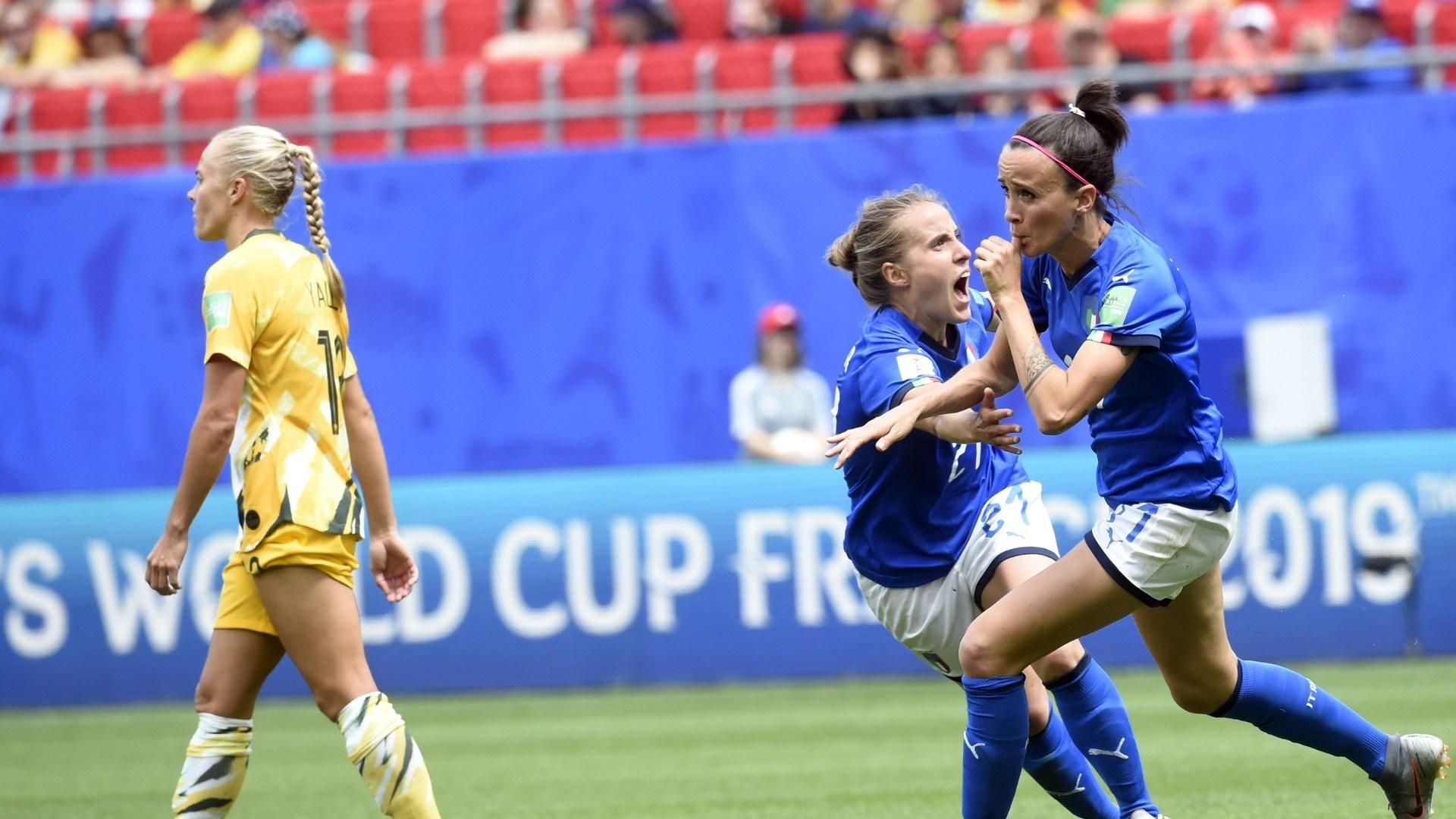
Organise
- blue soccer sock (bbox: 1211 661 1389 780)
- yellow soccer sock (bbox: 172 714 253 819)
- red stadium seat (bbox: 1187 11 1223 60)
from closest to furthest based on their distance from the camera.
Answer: yellow soccer sock (bbox: 172 714 253 819)
blue soccer sock (bbox: 1211 661 1389 780)
red stadium seat (bbox: 1187 11 1223 60)

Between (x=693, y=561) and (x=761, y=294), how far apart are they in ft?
9.22

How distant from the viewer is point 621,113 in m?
12.5

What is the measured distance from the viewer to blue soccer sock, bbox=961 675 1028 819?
484 centimetres

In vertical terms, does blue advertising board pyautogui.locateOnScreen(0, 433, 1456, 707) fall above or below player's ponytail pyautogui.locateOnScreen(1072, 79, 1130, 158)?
below

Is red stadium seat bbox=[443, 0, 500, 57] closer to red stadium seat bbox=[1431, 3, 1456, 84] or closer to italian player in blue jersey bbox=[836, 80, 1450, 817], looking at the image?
red stadium seat bbox=[1431, 3, 1456, 84]

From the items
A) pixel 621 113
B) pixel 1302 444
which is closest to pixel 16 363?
pixel 621 113

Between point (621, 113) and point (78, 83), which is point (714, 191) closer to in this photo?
point (621, 113)

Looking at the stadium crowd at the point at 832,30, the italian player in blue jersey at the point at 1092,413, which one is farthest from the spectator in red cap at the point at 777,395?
the italian player in blue jersey at the point at 1092,413

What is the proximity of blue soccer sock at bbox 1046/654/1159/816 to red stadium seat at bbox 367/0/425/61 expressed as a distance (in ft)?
36.4

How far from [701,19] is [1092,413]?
403 inches

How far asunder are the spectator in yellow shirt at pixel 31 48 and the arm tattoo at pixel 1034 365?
12.0m

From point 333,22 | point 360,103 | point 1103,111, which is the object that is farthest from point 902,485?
Result: point 333,22

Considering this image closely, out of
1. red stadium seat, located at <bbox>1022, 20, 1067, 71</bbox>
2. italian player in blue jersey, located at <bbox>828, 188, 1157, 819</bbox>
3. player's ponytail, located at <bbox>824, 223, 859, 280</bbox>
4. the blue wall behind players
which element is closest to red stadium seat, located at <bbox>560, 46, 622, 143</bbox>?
the blue wall behind players

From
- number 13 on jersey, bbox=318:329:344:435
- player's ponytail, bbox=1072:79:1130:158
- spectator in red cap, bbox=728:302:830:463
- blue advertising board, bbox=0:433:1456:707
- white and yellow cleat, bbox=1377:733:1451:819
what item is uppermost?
player's ponytail, bbox=1072:79:1130:158
